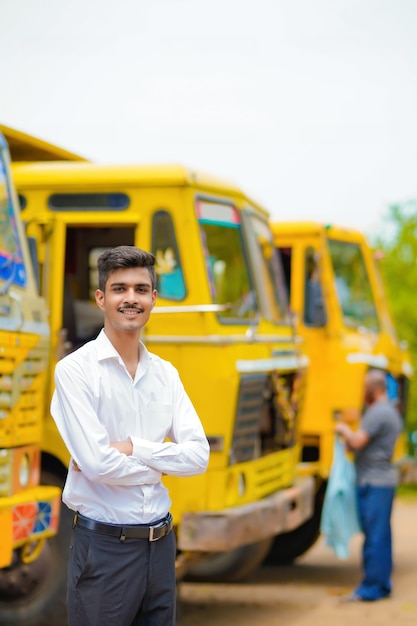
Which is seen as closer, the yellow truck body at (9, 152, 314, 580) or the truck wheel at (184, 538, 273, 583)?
the yellow truck body at (9, 152, 314, 580)

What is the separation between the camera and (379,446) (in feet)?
29.0

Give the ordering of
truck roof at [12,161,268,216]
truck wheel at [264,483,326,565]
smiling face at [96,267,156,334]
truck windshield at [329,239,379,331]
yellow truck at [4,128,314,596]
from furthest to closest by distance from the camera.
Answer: truck wheel at [264,483,326,565], truck windshield at [329,239,379,331], truck roof at [12,161,268,216], yellow truck at [4,128,314,596], smiling face at [96,267,156,334]

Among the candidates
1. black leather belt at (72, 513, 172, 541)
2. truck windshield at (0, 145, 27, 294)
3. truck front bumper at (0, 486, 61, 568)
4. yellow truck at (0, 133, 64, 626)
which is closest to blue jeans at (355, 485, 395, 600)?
yellow truck at (0, 133, 64, 626)

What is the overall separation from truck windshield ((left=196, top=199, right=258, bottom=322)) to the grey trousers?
11.4ft

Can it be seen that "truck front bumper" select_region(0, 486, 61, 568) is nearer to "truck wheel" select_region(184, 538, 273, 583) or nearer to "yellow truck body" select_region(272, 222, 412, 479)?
"truck wheel" select_region(184, 538, 273, 583)

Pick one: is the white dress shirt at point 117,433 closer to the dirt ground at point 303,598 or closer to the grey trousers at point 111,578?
the grey trousers at point 111,578

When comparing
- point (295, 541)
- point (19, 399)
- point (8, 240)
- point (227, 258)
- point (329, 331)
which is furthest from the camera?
point (295, 541)

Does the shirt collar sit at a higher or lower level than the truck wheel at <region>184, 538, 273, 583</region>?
higher

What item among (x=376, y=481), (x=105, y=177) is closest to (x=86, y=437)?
(x=105, y=177)

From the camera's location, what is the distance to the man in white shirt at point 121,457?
3.46 meters

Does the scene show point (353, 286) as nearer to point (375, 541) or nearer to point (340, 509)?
point (340, 509)

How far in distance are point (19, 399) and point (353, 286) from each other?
5.36m

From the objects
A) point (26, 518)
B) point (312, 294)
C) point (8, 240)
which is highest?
point (312, 294)

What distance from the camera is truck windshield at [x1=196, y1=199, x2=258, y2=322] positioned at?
7035 mm
